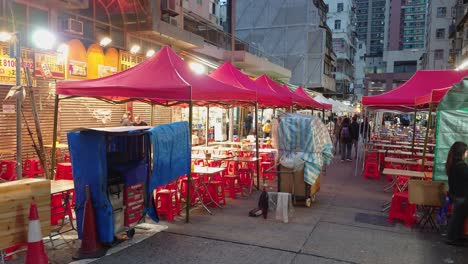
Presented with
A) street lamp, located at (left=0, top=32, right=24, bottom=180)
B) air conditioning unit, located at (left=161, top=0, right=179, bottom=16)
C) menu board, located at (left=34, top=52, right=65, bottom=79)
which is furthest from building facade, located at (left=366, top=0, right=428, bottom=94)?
street lamp, located at (left=0, top=32, right=24, bottom=180)

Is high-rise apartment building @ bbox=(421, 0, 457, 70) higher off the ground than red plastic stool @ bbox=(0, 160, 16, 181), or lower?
higher

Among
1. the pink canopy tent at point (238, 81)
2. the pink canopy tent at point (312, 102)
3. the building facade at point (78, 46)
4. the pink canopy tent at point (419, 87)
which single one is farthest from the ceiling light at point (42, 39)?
the pink canopy tent at point (312, 102)

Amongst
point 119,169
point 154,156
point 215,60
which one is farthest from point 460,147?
point 215,60

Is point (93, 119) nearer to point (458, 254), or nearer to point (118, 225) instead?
point (118, 225)

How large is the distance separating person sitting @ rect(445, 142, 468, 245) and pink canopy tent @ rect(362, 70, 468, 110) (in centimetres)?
573

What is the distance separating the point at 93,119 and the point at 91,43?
264cm

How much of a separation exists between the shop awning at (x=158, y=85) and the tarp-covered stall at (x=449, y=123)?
13.8 ft

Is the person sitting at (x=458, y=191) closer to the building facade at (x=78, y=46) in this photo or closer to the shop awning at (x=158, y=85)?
the shop awning at (x=158, y=85)

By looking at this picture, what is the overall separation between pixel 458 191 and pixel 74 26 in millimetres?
11666

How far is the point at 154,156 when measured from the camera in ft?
20.3

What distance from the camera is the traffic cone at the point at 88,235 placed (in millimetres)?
5289

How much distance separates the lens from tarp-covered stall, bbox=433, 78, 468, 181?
279 inches

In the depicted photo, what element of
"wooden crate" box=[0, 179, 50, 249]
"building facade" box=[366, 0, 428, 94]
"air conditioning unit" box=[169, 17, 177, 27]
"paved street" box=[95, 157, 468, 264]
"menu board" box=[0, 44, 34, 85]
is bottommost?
"paved street" box=[95, 157, 468, 264]

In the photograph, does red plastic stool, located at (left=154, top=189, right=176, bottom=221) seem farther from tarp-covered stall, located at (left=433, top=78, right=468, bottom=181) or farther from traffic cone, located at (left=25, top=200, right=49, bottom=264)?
tarp-covered stall, located at (left=433, top=78, right=468, bottom=181)
